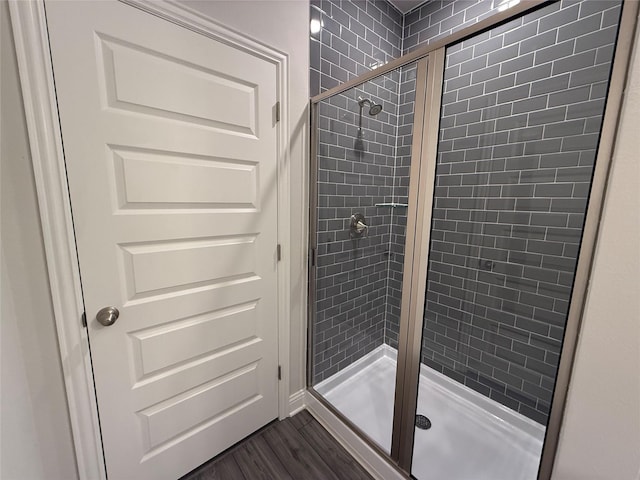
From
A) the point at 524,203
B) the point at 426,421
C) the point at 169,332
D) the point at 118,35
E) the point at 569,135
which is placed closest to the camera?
the point at 118,35

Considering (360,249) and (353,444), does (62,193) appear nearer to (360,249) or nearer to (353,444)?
(360,249)

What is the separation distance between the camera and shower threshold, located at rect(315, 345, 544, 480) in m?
1.37

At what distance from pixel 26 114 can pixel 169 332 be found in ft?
2.91

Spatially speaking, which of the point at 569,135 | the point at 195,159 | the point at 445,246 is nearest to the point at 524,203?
the point at 569,135

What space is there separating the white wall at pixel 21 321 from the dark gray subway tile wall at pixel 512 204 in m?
1.44

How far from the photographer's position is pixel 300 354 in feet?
5.52

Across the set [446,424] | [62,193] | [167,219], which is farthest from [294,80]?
[446,424]

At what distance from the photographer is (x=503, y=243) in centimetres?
162

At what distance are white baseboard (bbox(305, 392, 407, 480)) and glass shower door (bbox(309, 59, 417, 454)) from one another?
5 centimetres

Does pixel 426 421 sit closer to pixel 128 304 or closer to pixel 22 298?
pixel 128 304

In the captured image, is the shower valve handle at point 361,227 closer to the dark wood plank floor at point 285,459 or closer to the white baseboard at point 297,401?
the white baseboard at point 297,401

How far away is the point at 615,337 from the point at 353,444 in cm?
132

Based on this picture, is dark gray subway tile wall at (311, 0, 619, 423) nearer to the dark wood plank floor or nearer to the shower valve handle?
the shower valve handle

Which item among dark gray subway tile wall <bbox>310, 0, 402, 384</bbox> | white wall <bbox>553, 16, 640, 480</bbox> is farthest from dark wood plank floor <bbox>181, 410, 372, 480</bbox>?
white wall <bbox>553, 16, 640, 480</bbox>
